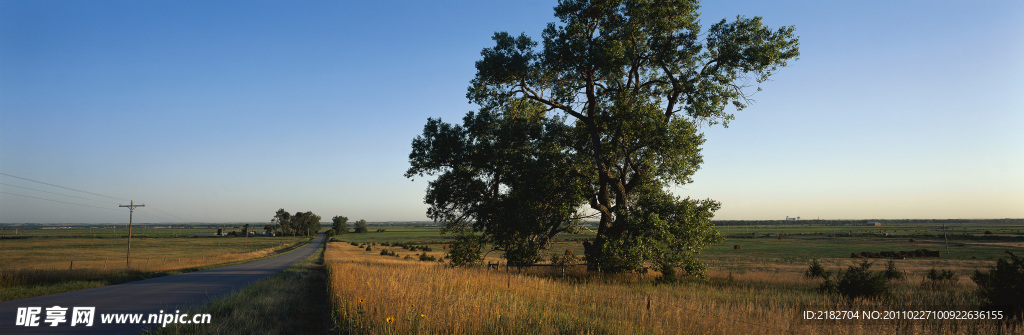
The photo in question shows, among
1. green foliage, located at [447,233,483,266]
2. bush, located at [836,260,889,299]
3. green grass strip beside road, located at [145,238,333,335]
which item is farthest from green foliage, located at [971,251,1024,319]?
green foliage, located at [447,233,483,266]

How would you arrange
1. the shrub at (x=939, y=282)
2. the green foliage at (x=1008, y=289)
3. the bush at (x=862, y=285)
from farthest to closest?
the shrub at (x=939, y=282) → the bush at (x=862, y=285) → the green foliage at (x=1008, y=289)

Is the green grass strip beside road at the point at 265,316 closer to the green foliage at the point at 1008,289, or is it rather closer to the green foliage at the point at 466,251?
the green foliage at the point at 466,251

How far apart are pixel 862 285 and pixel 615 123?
30.8ft

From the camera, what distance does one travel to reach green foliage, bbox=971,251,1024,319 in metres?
10.2

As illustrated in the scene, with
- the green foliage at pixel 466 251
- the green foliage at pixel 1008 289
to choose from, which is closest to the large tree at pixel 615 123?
the green foliage at pixel 466 251

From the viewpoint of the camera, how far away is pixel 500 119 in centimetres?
2284

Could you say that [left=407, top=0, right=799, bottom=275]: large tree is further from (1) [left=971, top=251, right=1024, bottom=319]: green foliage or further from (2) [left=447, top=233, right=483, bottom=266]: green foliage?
(1) [left=971, top=251, right=1024, bottom=319]: green foliage

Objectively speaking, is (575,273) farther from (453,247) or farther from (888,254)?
(888,254)

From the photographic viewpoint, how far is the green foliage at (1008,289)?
403 inches

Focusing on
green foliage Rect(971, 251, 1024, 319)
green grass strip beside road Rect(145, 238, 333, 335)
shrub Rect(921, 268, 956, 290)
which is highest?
green foliage Rect(971, 251, 1024, 319)

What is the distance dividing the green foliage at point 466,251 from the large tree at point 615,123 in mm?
1088

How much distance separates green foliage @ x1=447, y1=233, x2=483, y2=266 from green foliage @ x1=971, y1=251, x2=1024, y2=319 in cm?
1788

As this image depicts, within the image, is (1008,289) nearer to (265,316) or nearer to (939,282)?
(939,282)

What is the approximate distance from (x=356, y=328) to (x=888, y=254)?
240 ft
